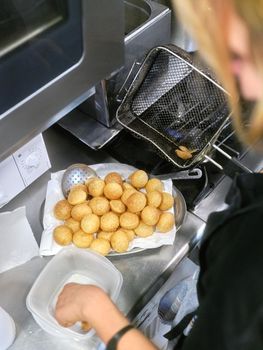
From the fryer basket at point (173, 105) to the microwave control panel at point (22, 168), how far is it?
0.61ft

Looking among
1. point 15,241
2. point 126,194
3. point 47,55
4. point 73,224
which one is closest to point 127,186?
point 126,194

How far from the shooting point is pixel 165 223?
2.36 feet

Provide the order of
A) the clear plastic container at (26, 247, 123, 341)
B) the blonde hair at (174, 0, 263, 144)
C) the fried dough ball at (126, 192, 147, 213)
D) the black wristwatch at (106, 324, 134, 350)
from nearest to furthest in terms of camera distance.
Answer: the blonde hair at (174, 0, 263, 144)
the black wristwatch at (106, 324, 134, 350)
the clear plastic container at (26, 247, 123, 341)
the fried dough ball at (126, 192, 147, 213)

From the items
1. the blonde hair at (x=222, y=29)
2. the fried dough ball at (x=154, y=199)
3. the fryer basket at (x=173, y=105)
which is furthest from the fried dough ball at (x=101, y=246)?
the blonde hair at (x=222, y=29)

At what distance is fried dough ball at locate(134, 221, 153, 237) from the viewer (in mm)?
722

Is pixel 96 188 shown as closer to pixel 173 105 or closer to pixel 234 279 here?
pixel 173 105

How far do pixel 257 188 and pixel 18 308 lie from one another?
1.50 feet

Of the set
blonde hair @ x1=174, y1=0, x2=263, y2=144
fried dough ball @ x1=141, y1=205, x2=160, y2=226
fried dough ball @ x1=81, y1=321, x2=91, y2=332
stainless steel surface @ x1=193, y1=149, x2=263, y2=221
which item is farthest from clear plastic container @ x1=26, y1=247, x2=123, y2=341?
blonde hair @ x1=174, y1=0, x2=263, y2=144

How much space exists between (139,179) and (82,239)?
0.54ft

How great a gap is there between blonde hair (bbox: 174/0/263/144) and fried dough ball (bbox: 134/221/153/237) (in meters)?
0.31

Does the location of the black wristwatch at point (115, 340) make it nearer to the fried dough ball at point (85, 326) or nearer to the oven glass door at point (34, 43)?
the fried dough ball at point (85, 326)

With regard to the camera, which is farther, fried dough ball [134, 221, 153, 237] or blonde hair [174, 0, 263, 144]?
fried dough ball [134, 221, 153, 237]

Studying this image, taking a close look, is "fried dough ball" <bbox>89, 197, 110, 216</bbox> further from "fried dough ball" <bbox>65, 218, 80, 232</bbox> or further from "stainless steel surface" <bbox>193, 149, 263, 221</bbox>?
"stainless steel surface" <bbox>193, 149, 263, 221</bbox>

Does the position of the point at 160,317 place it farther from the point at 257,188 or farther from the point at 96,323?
the point at 257,188
